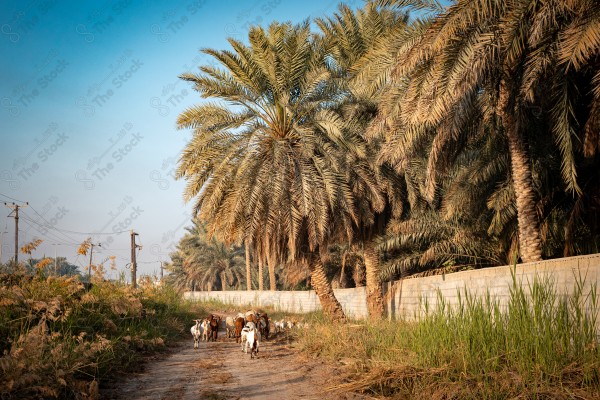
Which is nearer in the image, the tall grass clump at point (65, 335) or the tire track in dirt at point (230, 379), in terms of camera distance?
the tall grass clump at point (65, 335)

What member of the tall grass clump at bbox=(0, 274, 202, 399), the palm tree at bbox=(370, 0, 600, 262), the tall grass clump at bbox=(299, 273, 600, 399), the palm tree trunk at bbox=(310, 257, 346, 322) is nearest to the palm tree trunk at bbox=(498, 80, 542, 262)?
the palm tree at bbox=(370, 0, 600, 262)

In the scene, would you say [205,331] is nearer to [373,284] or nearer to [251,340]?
[251,340]

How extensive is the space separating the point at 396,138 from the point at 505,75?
9.97 ft

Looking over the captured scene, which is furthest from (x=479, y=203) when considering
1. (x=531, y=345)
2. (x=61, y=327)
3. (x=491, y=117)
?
(x=61, y=327)

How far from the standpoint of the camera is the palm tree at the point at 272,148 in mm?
15891

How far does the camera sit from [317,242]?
54.7 ft

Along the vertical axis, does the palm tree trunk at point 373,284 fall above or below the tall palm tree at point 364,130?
below

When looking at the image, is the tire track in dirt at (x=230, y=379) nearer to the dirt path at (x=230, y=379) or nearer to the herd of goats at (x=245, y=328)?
the dirt path at (x=230, y=379)

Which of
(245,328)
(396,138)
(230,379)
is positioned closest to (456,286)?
(396,138)

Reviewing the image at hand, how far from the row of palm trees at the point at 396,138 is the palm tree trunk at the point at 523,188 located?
3cm

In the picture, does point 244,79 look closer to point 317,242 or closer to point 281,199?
point 281,199

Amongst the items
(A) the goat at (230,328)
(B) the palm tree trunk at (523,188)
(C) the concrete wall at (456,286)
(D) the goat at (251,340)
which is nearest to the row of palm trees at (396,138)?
(B) the palm tree trunk at (523,188)

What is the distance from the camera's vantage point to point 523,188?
1229 cm

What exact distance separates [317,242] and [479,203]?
19.8ft
